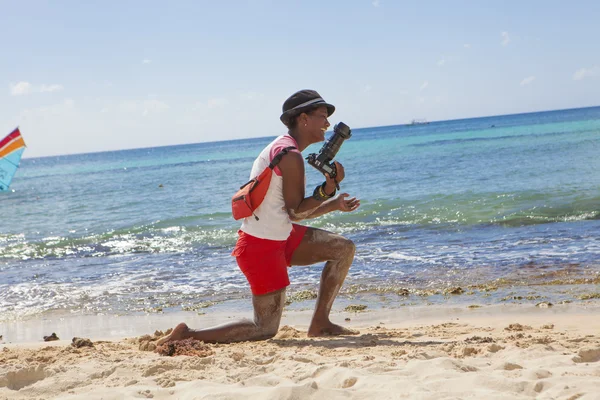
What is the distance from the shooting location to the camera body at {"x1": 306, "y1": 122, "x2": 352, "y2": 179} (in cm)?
443

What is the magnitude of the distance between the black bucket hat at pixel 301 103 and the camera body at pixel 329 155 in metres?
0.24

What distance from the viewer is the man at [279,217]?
14.8ft

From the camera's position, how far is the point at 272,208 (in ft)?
15.2

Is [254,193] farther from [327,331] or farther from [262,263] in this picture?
[327,331]

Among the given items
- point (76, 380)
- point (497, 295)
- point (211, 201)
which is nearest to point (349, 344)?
point (76, 380)

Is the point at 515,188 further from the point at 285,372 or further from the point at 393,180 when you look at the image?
the point at 285,372

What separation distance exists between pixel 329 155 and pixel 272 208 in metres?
0.58

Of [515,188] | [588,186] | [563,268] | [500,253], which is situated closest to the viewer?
[563,268]

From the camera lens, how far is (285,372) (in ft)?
11.6

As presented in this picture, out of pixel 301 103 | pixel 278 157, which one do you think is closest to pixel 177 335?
pixel 278 157

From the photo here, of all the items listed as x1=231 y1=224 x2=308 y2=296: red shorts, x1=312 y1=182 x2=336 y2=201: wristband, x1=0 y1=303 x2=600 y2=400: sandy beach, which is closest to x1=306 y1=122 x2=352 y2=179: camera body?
x1=312 y1=182 x2=336 y2=201: wristband

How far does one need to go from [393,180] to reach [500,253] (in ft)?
45.9

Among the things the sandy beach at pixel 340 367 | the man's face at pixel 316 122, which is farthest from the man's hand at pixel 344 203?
the sandy beach at pixel 340 367

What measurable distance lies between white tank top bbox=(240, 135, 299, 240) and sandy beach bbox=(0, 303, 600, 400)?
2.67 feet
